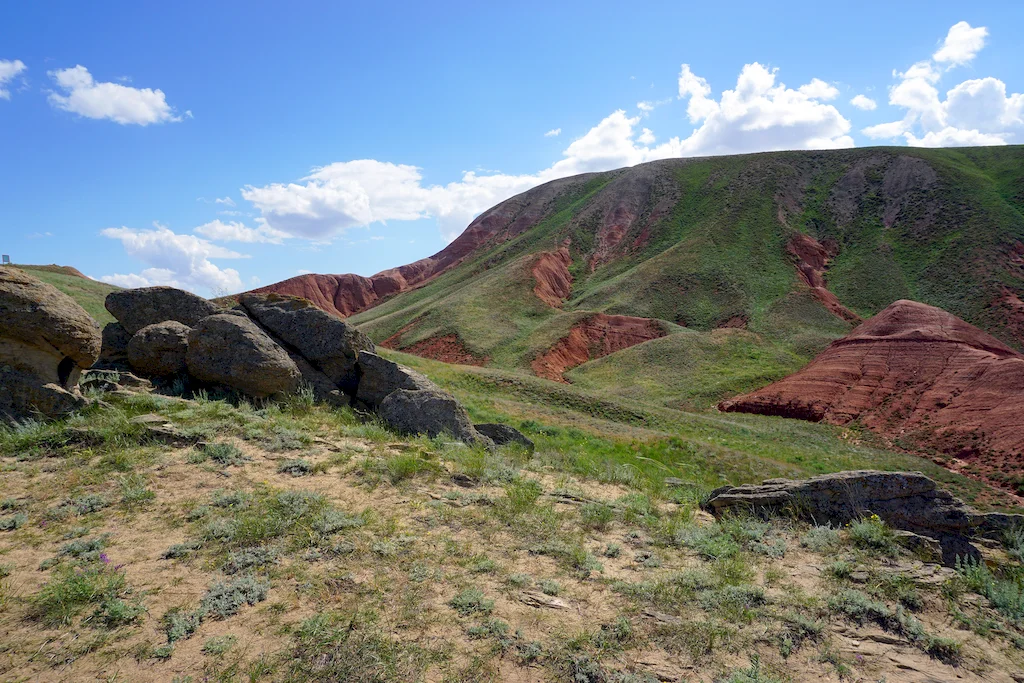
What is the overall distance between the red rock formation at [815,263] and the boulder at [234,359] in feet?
168

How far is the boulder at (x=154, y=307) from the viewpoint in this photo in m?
12.5

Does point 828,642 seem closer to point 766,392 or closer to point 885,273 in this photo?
point 766,392

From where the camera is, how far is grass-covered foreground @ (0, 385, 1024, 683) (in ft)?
13.7

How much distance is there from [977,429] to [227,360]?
30.8 m

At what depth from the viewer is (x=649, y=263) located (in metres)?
61.1

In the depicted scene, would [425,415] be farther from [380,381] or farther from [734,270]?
[734,270]

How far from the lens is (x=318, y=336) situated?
1281 cm

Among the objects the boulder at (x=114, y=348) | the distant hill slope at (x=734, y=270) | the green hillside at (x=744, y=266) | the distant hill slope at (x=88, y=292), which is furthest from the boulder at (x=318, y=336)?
the distant hill slope at (x=734, y=270)

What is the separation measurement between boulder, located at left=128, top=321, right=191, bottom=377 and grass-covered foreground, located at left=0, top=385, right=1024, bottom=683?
2.08 meters

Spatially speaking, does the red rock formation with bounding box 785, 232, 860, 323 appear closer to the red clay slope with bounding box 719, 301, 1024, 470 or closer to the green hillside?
the green hillside

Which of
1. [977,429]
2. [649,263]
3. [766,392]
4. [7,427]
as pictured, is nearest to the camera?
[7,427]

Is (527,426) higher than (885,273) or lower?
lower

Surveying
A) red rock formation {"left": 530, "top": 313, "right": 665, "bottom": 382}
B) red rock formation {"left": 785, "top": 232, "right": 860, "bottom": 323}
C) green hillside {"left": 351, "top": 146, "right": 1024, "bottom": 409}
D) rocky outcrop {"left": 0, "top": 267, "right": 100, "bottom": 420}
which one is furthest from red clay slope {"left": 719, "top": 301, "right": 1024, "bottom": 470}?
rocky outcrop {"left": 0, "top": 267, "right": 100, "bottom": 420}

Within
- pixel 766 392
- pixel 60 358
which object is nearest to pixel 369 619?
pixel 60 358
